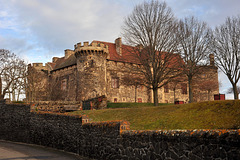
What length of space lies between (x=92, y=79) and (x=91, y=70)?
145 centimetres

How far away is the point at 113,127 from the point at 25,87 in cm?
2923

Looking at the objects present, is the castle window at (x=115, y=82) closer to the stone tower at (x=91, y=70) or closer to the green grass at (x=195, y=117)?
the stone tower at (x=91, y=70)

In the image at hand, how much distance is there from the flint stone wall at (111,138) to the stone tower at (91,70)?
16253mm

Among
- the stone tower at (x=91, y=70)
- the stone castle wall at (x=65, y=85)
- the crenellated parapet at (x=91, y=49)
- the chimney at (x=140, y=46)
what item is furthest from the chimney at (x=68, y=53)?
the chimney at (x=140, y=46)

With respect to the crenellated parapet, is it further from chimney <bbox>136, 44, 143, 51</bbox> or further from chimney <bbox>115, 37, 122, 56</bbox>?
chimney <bbox>136, 44, 143, 51</bbox>

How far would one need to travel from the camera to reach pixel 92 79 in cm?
3494

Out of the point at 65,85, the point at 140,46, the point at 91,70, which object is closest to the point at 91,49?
the point at 91,70

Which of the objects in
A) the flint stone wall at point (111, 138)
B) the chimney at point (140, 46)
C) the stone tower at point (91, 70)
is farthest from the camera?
the stone tower at point (91, 70)

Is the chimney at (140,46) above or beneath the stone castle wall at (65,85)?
above

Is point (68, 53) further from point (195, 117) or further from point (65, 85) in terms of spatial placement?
point (195, 117)

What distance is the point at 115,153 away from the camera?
29.2ft

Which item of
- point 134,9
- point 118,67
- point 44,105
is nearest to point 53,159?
point 44,105

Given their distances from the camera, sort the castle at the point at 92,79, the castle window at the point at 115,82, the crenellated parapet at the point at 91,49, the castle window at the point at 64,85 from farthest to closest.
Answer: the castle window at the point at 64,85 < the castle window at the point at 115,82 < the crenellated parapet at the point at 91,49 < the castle at the point at 92,79

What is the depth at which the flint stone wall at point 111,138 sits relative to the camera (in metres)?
5.31
